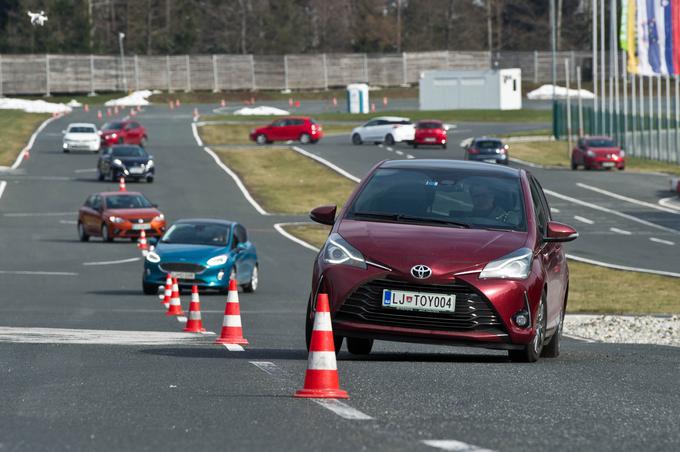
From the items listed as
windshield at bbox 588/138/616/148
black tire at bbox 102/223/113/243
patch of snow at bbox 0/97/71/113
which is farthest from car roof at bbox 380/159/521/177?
patch of snow at bbox 0/97/71/113

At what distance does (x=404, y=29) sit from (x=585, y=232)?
3833 inches

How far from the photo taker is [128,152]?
62375 mm

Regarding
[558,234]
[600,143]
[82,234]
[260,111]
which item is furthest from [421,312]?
[260,111]

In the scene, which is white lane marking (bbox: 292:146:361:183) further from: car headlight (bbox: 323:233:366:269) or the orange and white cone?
the orange and white cone

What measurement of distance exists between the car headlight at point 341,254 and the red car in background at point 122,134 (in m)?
66.3

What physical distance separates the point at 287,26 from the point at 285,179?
70021 millimetres

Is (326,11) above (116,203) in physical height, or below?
above

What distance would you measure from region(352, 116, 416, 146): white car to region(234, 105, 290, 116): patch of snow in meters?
20.0

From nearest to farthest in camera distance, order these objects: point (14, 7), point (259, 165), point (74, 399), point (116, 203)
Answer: point (74, 399) < point (116, 203) < point (259, 165) < point (14, 7)

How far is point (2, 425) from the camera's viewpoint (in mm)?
8438

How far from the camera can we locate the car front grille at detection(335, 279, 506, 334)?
11828 millimetres

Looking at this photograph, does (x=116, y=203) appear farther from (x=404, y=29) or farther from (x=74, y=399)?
(x=404, y=29)

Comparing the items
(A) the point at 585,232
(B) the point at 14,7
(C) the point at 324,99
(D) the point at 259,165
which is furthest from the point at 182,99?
(A) the point at 585,232

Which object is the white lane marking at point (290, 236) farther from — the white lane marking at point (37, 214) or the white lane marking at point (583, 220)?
the white lane marking at point (583, 220)
